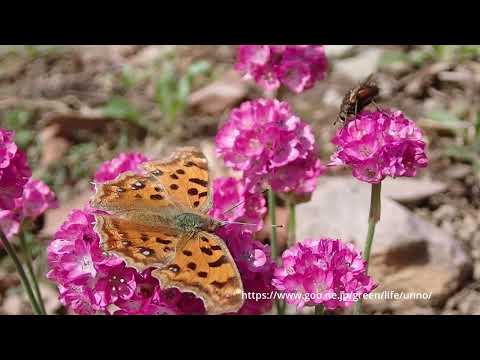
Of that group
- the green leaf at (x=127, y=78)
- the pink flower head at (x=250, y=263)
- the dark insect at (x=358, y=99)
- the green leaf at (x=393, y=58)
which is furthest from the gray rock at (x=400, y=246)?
the green leaf at (x=127, y=78)

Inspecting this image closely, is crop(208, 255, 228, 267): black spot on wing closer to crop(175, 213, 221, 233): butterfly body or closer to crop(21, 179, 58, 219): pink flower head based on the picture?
crop(175, 213, 221, 233): butterfly body

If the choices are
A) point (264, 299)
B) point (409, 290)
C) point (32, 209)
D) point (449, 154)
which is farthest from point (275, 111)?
point (449, 154)

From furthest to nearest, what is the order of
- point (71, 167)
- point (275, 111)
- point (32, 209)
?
point (71, 167) < point (32, 209) < point (275, 111)

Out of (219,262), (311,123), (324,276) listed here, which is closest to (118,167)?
(219,262)

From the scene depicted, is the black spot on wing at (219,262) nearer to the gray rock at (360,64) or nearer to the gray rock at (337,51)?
the gray rock at (360,64)

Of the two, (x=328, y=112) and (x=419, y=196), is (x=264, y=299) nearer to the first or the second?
(x=419, y=196)
